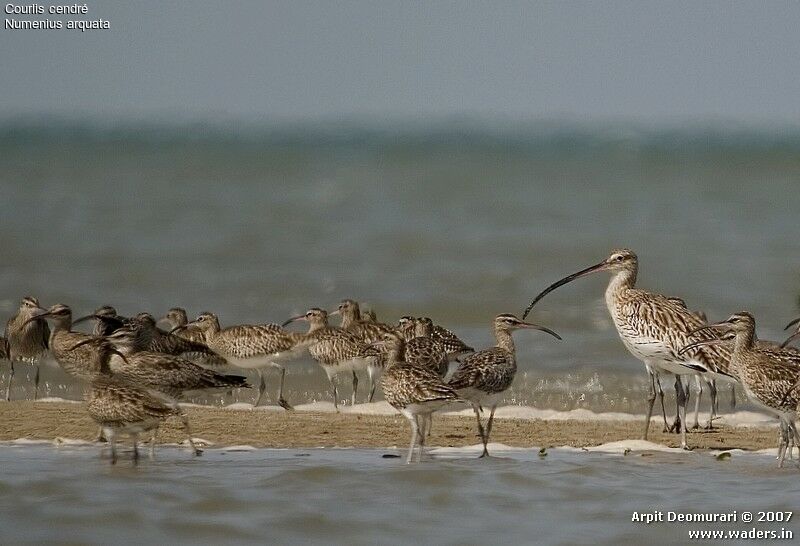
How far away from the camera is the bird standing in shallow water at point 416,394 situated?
394 inches

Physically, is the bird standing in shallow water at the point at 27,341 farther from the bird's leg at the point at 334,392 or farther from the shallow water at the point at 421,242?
the bird's leg at the point at 334,392

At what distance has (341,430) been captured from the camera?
1127 cm

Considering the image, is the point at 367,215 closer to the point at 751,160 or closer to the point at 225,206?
the point at 225,206

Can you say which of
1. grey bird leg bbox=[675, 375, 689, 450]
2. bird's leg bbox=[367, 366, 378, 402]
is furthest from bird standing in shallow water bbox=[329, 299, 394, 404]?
grey bird leg bbox=[675, 375, 689, 450]

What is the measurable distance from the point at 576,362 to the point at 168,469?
20.7 ft

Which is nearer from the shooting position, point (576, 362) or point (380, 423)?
point (380, 423)

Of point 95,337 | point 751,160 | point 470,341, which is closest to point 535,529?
point 95,337

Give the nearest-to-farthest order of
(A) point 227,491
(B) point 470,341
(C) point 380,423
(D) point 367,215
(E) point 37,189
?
(A) point 227,491
(C) point 380,423
(B) point 470,341
(D) point 367,215
(E) point 37,189

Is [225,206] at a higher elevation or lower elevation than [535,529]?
higher

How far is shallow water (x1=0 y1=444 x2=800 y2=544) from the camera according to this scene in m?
8.23

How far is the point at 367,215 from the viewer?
2978 centimetres

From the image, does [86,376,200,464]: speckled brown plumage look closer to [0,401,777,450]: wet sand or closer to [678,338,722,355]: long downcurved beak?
[0,401,777,450]: wet sand

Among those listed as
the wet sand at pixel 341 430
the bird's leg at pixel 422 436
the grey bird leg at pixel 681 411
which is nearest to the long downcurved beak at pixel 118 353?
the wet sand at pixel 341 430

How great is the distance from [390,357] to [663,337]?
207 centimetres
